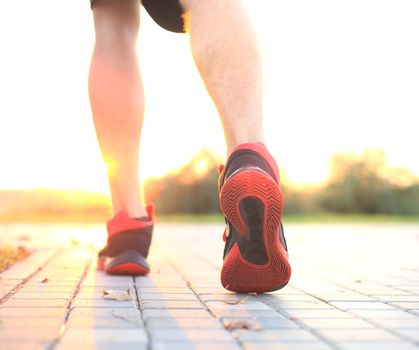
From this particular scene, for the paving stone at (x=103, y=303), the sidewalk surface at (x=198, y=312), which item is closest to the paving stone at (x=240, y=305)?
the sidewalk surface at (x=198, y=312)

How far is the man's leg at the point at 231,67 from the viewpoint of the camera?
2123 millimetres

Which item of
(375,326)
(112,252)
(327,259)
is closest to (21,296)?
(112,252)

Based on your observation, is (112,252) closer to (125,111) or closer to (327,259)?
(125,111)

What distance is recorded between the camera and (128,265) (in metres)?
2.91

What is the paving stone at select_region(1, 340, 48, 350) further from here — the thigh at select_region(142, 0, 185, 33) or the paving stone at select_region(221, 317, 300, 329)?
the thigh at select_region(142, 0, 185, 33)

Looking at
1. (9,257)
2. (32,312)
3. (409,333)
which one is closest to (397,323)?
(409,333)

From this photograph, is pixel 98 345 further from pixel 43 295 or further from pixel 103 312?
pixel 43 295

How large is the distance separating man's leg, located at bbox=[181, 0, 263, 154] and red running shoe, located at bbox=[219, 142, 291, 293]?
0.29 feet

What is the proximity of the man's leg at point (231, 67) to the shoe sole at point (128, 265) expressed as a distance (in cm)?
96

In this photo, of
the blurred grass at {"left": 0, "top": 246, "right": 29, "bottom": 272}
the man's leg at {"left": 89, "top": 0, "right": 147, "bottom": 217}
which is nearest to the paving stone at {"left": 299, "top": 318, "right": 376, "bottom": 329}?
the man's leg at {"left": 89, "top": 0, "right": 147, "bottom": 217}

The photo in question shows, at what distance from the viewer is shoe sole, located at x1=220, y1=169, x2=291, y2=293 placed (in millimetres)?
1985

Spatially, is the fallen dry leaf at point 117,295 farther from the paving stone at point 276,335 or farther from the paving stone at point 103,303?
the paving stone at point 276,335

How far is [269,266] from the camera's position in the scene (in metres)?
2.15

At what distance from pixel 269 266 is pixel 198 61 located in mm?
704
